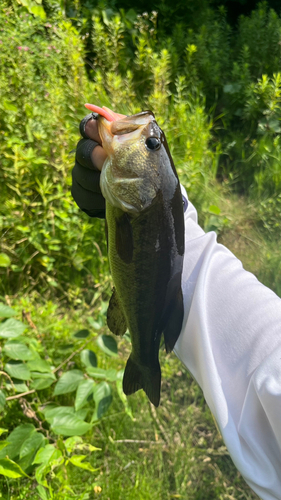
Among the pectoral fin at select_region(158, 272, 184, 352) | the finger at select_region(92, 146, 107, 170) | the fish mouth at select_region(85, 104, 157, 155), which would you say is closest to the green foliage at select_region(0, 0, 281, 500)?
the pectoral fin at select_region(158, 272, 184, 352)

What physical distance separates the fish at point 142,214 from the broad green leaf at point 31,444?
82 cm

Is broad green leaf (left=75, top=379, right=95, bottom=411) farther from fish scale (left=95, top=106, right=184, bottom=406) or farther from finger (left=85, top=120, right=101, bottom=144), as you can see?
finger (left=85, top=120, right=101, bottom=144)

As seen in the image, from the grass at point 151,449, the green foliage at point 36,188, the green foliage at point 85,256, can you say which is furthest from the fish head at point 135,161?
the green foliage at point 36,188

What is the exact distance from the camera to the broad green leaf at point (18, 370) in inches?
69.1

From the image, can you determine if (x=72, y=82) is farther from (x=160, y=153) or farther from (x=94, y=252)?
(x=160, y=153)

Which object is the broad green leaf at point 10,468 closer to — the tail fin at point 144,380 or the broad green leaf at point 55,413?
the broad green leaf at point 55,413

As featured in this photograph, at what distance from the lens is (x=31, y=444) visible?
1.59 metres

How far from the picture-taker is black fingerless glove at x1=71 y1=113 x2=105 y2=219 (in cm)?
125

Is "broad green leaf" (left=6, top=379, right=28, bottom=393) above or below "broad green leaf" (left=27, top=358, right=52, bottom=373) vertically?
below

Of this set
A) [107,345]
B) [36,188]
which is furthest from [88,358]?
[36,188]

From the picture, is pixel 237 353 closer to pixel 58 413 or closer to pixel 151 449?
pixel 58 413

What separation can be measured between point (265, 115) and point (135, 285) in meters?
3.65

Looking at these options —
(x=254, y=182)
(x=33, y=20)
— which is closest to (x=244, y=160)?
(x=254, y=182)

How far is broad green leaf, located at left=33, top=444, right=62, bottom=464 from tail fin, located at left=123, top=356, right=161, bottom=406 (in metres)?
0.42
